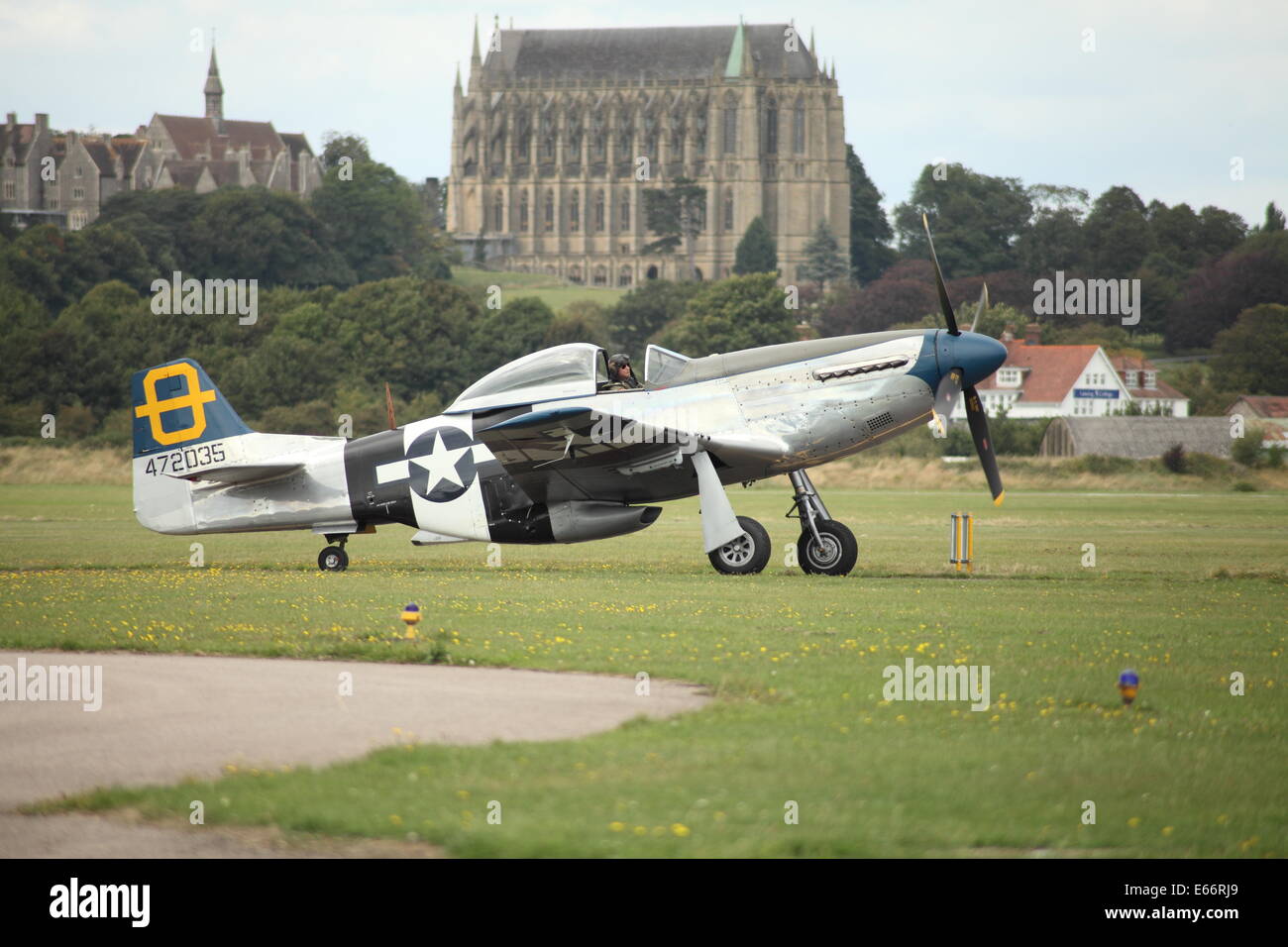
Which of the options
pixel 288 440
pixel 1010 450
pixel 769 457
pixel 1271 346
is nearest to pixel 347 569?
pixel 288 440

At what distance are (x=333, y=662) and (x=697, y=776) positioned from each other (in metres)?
4.58

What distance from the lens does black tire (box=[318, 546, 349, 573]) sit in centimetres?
1962

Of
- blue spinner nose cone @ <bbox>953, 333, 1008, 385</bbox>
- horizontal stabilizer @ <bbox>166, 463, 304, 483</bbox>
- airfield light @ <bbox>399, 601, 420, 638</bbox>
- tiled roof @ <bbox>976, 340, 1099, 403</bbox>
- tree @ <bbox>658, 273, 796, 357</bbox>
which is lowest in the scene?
airfield light @ <bbox>399, 601, 420, 638</bbox>

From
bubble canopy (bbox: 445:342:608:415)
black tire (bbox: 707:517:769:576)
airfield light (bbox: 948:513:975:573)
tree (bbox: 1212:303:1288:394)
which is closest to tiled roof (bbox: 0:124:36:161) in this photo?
tree (bbox: 1212:303:1288:394)

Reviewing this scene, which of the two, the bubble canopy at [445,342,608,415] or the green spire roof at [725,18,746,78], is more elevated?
the green spire roof at [725,18,746,78]

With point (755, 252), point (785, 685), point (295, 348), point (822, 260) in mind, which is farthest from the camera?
point (822, 260)

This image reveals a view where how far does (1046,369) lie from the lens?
97375 millimetres

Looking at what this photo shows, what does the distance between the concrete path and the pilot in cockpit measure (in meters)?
7.57

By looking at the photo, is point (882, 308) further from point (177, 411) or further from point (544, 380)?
point (544, 380)

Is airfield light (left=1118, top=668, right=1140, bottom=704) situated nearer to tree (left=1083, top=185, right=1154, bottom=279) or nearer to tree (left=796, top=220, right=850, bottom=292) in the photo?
tree (left=1083, top=185, right=1154, bottom=279)

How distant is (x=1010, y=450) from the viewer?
2680 inches

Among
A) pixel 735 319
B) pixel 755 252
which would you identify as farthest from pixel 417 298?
pixel 755 252

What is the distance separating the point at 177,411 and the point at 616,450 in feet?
19.2
